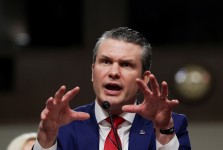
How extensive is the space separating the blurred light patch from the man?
2.40 metres

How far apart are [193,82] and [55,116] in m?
2.85

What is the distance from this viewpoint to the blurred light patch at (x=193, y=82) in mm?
4816

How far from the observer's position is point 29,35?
17.7ft

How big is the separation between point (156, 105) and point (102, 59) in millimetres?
346

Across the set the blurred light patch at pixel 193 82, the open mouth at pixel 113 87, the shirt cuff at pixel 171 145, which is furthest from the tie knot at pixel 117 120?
the blurred light patch at pixel 193 82

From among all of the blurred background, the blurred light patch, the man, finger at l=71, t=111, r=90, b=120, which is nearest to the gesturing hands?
the man

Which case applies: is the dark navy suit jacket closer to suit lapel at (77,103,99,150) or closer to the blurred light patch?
suit lapel at (77,103,99,150)

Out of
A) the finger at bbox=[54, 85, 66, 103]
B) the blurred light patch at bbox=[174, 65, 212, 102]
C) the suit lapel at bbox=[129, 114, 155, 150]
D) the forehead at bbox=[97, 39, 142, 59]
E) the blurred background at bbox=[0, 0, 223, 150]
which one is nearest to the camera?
the finger at bbox=[54, 85, 66, 103]

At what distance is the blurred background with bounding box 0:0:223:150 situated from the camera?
17.2ft

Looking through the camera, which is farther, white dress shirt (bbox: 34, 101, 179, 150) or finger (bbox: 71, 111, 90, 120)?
white dress shirt (bbox: 34, 101, 179, 150)

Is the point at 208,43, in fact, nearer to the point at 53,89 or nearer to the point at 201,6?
the point at 201,6

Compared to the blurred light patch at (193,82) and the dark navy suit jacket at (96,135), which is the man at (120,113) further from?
the blurred light patch at (193,82)

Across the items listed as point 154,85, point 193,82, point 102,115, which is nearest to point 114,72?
point 102,115

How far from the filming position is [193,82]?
4.78 meters
